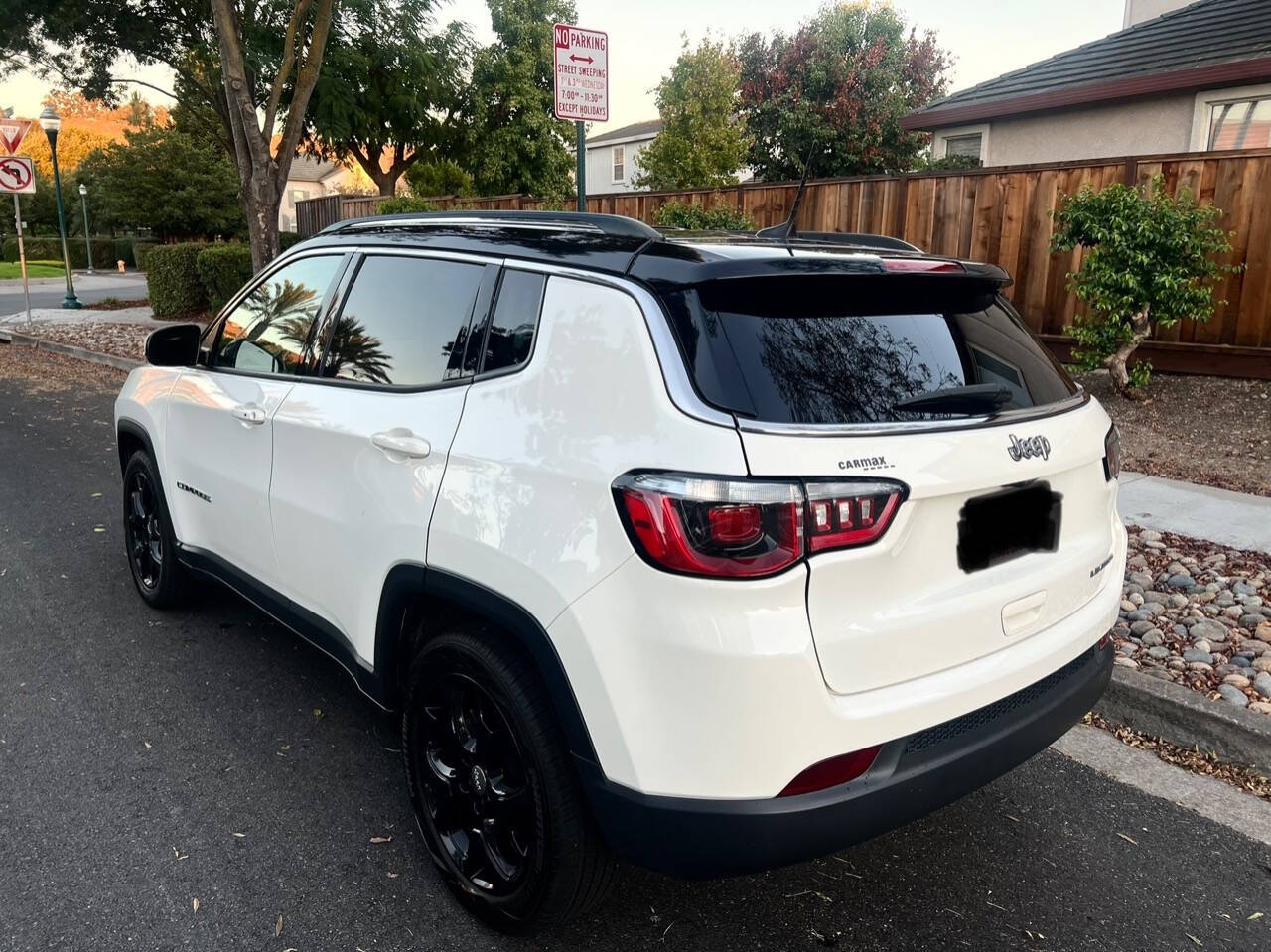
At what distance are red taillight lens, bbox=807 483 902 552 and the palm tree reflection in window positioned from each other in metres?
0.17

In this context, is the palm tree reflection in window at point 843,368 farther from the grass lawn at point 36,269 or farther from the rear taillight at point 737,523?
the grass lawn at point 36,269

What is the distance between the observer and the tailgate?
1991 mm

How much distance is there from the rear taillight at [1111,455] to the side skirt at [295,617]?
2.11 metres

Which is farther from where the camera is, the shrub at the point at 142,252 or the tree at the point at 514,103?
the tree at the point at 514,103

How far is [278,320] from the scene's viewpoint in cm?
360

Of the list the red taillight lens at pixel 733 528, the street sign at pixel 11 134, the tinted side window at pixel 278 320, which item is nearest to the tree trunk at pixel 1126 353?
the tinted side window at pixel 278 320

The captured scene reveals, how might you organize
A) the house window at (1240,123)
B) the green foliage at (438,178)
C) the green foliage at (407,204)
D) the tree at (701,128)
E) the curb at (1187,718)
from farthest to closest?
1. the green foliage at (438,178)
2. the tree at (701,128)
3. the green foliage at (407,204)
4. the house window at (1240,123)
5. the curb at (1187,718)

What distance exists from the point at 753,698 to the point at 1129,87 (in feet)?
40.8

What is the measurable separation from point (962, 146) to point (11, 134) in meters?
16.0

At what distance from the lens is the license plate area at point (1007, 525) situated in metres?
2.20

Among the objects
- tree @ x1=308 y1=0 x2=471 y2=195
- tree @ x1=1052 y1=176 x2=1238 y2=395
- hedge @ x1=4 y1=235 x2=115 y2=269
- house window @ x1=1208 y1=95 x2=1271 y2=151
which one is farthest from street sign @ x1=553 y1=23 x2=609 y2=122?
hedge @ x1=4 y1=235 x2=115 y2=269

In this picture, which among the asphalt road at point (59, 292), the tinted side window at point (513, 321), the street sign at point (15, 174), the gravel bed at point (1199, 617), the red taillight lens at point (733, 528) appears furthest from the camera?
the asphalt road at point (59, 292)

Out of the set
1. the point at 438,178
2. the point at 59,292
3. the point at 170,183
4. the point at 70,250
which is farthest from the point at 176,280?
the point at 70,250

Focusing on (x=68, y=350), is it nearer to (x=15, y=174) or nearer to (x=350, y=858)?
(x=15, y=174)
